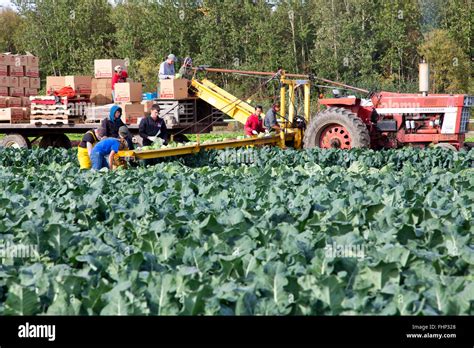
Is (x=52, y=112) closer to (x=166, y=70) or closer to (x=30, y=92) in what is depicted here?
(x=30, y=92)

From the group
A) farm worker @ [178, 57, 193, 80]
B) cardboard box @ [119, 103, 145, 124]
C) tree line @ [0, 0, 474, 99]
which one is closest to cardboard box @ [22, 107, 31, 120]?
cardboard box @ [119, 103, 145, 124]

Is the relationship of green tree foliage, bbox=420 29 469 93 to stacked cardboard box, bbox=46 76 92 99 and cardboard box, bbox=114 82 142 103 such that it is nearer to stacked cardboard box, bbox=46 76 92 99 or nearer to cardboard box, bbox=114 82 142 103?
stacked cardboard box, bbox=46 76 92 99

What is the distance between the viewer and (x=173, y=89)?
20.7 metres

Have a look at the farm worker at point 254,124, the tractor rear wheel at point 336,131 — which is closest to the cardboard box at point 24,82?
the farm worker at point 254,124

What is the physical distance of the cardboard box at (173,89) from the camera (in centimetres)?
2075

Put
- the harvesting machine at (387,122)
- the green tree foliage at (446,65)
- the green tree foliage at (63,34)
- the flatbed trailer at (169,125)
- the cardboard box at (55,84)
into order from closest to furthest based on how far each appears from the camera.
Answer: the harvesting machine at (387,122) → the flatbed trailer at (169,125) → the cardboard box at (55,84) → the green tree foliage at (446,65) → the green tree foliage at (63,34)

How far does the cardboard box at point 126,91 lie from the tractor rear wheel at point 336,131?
164 inches

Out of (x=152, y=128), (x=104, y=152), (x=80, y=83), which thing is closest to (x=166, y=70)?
(x=80, y=83)

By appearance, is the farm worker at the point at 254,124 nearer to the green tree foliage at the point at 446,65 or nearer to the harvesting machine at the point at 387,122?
the harvesting machine at the point at 387,122
